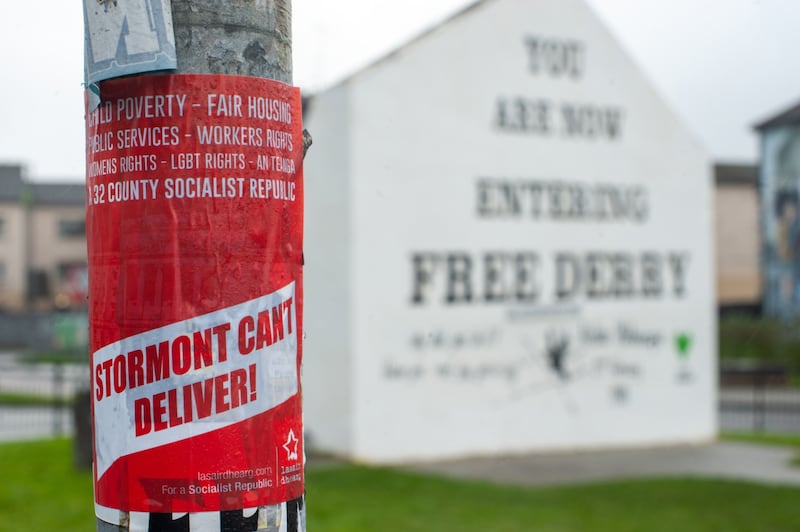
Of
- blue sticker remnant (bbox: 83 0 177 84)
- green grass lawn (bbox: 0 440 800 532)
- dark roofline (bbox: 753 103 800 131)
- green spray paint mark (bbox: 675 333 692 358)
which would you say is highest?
dark roofline (bbox: 753 103 800 131)

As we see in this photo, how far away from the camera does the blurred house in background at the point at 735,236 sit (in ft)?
159

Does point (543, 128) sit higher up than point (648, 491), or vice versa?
point (543, 128)

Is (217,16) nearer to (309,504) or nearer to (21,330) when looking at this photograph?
(309,504)

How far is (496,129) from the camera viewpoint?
1452cm

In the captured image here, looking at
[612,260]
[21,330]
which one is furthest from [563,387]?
[21,330]

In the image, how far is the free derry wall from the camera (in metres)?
13.3

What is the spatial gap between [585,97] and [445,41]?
2692 millimetres

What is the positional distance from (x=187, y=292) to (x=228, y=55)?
49 centimetres

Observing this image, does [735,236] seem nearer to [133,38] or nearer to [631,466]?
[631,466]

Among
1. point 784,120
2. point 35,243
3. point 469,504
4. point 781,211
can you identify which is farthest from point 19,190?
point 469,504

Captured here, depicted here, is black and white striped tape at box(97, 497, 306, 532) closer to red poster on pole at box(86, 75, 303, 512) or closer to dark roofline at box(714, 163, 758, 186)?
red poster on pole at box(86, 75, 303, 512)

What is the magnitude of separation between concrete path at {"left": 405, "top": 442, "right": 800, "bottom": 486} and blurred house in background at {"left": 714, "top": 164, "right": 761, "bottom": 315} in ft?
115

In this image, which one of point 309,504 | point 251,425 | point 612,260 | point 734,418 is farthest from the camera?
point 734,418

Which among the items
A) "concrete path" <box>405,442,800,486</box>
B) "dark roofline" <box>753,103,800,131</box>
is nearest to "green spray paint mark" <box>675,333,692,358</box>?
"concrete path" <box>405,442,800,486</box>
